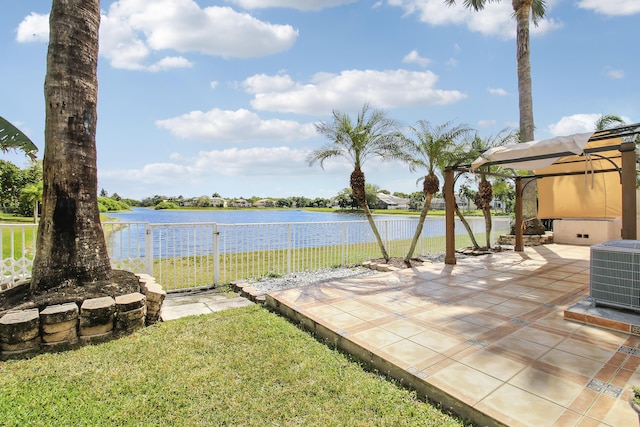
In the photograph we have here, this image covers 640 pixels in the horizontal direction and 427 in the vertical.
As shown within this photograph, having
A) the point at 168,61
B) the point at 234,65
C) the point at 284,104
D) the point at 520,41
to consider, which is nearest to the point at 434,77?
the point at 520,41

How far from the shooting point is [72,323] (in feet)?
10.6

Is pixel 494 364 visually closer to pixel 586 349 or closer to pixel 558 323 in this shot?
pixel 586 349

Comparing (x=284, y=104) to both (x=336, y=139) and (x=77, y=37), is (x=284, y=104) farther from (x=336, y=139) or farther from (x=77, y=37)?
(x=77, y=37)

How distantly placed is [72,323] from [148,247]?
1985 mm

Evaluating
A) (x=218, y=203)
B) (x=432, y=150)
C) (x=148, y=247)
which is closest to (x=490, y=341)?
(x=148, y=247)

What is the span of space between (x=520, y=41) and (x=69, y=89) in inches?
514

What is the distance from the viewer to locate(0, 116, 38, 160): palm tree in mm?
5117

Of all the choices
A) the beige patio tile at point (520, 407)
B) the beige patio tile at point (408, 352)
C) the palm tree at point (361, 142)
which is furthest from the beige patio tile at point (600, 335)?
the palm tree at point (361, 142)

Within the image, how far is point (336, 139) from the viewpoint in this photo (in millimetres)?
7625

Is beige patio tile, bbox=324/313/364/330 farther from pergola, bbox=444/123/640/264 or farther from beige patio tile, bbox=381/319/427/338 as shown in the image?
pergola, bbox=444/123/640/264

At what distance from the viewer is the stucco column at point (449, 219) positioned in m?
7.26

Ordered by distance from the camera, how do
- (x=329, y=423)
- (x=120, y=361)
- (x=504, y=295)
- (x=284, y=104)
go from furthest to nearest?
(x=284, y=104) → (x=504, y=295) → (x=120, y=361) → (x=329, y=423)

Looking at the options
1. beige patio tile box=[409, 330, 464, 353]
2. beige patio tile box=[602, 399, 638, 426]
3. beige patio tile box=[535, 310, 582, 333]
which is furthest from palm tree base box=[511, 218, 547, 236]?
beige patio tile box=[602, 399, 638, 426]

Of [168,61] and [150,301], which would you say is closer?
[150,301]
